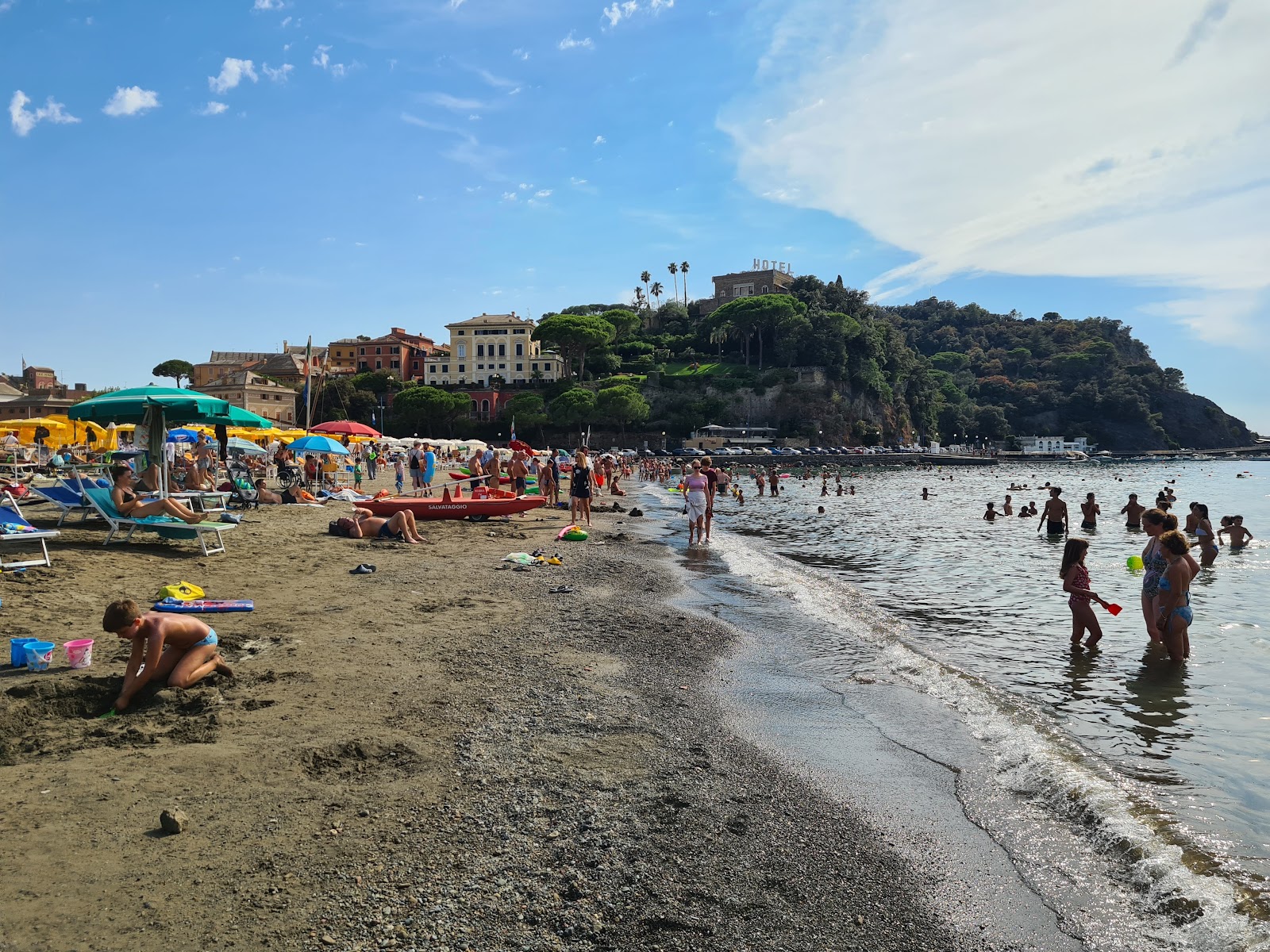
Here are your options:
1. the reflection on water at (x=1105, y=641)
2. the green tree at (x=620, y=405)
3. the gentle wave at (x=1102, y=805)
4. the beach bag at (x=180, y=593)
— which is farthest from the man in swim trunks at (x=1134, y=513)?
the green tree at (x=620, y=405)

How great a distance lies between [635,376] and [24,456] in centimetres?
7204

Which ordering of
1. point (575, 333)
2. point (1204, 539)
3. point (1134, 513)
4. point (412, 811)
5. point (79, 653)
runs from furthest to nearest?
point (575, 333), point (1134, 513), point (1204, 539), point (79, 653), point (412, 811)

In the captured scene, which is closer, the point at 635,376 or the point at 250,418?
the point at 250,418

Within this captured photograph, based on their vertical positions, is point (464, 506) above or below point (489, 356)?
below

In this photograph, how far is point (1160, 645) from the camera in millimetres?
7402

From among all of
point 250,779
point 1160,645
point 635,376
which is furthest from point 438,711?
point 635,376

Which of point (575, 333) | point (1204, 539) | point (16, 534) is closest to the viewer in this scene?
point (16, 534)

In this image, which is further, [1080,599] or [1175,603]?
[1080,599]

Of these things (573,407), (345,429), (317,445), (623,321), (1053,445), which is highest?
(623,321)

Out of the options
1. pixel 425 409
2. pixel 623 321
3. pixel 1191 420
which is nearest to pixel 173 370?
pixel 425 409

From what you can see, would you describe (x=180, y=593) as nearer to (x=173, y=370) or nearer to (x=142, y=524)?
(x=142, y=524)

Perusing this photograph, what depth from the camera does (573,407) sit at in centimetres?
8744

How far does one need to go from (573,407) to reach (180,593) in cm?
8084

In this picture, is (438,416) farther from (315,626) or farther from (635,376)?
(315,626)
